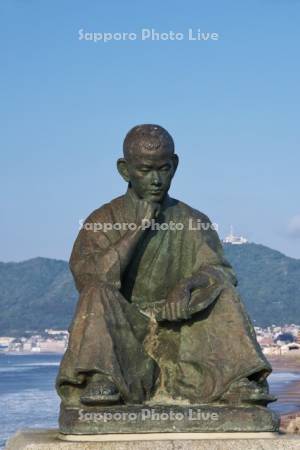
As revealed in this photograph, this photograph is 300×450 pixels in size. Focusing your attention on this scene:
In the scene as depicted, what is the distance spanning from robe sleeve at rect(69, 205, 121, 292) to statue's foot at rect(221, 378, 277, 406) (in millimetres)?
1055

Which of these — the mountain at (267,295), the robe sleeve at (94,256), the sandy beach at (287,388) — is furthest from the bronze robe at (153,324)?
the mountain at (267,295)

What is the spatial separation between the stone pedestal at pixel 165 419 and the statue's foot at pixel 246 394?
0.22 ft

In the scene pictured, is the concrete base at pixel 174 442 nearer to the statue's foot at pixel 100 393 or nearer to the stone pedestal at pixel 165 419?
the stone pedestal at pixel 165 419

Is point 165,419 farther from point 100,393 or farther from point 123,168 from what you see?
point 123,168

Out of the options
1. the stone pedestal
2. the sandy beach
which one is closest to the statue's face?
the stone pedestal

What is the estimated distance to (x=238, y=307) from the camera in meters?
7.93

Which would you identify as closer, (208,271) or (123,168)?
(208,271)

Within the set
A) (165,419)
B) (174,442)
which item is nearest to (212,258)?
(165,419)

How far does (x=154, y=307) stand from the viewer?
27.0ft

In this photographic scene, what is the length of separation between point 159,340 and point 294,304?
189926 mm

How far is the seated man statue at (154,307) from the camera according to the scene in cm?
758

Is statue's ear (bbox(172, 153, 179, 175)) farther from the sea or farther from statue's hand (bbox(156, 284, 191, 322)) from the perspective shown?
the sea

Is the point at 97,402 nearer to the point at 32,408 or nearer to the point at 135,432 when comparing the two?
the point at 135,432

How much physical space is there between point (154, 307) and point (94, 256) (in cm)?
56
